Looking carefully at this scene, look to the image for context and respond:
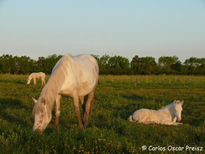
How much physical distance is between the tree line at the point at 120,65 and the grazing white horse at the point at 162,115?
61.2 meters

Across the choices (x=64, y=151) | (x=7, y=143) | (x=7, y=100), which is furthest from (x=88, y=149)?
(x=7, y=100)

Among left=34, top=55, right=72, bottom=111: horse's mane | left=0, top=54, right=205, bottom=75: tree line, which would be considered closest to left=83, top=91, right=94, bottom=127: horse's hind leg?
left=34, top=55, right=72, bottom=111: horse's mane

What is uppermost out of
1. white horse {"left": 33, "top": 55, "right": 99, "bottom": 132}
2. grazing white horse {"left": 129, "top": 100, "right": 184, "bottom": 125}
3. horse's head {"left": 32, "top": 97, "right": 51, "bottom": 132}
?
white horse {"left": 33, "top": 55, "right": 99, "bottom": 132}

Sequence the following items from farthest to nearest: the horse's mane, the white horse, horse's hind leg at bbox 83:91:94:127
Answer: horse's hind leg at bbox 83:91:94:127, the horse's mane, the white horse

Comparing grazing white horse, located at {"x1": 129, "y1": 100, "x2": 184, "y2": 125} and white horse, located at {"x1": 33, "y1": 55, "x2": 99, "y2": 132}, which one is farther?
grazing white horse, located at {"x1": 129, "y1": 100, "x2": 184, "y2": 125}

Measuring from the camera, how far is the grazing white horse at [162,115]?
7.06m

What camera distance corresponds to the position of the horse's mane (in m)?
5.43

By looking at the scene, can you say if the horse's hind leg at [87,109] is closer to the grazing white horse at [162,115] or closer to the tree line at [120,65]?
the grazing white horse at [162,115]

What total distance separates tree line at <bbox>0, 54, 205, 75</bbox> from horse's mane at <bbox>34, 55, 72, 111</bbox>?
61848 mm

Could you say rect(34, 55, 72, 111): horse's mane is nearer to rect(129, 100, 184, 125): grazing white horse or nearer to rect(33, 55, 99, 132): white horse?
rect(33, 55, 99, 132): white horse

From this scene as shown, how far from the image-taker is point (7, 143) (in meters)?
4.19

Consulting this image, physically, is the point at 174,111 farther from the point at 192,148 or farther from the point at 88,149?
the point at 88,149

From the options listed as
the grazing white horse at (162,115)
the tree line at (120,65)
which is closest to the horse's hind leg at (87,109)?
the grazing white horse at (162,115)

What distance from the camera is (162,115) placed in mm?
7359
